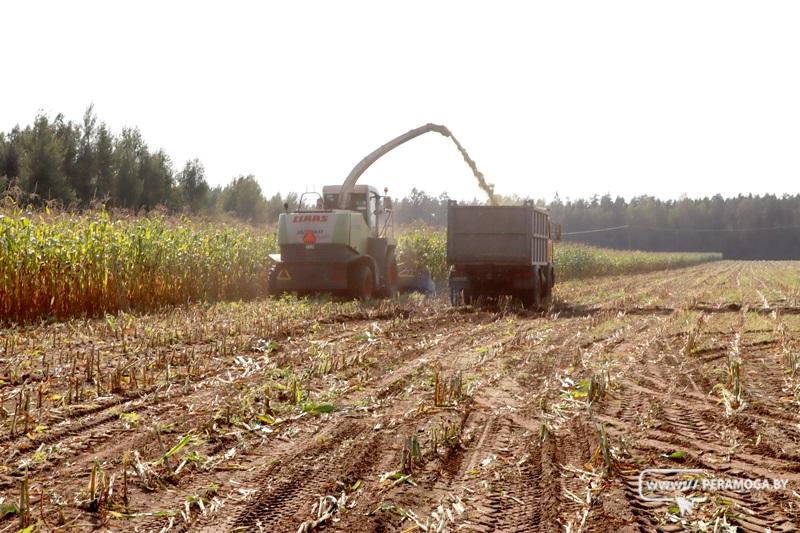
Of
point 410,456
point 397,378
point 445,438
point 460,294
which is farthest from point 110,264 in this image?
point 410,456

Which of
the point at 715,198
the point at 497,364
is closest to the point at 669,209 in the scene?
the point at 715,198

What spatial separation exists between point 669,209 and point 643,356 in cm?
14385

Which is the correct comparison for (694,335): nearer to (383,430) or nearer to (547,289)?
(383,430)

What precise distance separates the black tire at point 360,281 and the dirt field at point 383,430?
6.07 m

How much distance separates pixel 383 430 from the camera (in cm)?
558

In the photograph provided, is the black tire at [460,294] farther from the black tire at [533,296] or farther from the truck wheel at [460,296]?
the black tire at [533,296]

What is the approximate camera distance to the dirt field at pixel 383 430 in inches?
154

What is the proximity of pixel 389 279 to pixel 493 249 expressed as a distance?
3.17m

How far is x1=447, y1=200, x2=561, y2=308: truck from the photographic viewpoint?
16.5 metres

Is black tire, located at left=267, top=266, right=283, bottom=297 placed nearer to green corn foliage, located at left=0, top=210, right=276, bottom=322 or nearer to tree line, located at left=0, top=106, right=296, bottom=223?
green corn foliage, located at left=0, top=210, right=276, bottom=322

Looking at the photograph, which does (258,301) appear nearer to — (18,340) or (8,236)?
(8,236)

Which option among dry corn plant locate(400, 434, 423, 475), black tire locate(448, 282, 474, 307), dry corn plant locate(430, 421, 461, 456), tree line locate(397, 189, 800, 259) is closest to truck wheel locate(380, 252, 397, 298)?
black tire locate(448, 282, 474, 307)

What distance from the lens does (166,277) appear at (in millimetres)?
15664

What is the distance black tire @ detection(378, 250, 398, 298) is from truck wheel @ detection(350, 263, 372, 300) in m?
1.23
